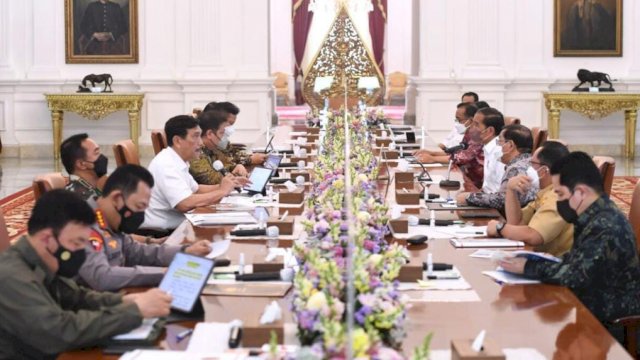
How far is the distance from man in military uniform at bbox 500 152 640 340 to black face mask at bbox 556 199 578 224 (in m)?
0.11

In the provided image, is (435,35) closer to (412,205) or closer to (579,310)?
(412,205)

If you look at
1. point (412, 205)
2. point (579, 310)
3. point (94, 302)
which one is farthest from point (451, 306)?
point (412, 205)

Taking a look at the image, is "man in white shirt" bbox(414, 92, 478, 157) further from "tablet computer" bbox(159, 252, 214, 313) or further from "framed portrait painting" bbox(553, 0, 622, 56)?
"tablet computer" bbox(159, 252, 214, 313)

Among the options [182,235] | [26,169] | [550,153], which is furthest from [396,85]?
[182,235]

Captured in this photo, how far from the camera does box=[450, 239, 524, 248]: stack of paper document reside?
5773 millimetres

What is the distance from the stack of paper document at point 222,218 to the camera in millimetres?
6633

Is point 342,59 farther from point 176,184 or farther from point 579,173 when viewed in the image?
point 579,173

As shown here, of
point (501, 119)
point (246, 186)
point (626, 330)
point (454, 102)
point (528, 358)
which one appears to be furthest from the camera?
point (454, 102)

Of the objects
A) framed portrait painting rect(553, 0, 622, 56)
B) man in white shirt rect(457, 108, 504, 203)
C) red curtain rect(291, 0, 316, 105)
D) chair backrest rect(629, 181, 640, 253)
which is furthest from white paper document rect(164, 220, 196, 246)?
red curtain rect(291, 0, 316, 105)

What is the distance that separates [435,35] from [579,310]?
13.4 meters

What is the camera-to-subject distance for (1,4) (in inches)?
698

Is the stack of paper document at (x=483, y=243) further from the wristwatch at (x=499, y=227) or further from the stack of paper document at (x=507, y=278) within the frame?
the stack of paper document at (x=507, y=278)

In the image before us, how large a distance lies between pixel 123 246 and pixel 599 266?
7.06 feet

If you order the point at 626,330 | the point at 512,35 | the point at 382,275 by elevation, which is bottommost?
the point at 626,330
